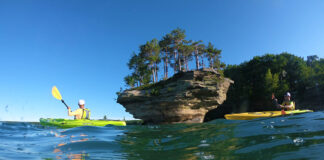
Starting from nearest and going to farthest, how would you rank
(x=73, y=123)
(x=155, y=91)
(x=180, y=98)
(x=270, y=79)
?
1. (x=73, y=123)
2. (x=180, y=98)
3. (x=155, y=91)
4. (x=270, y=79)

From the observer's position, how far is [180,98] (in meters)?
20.0

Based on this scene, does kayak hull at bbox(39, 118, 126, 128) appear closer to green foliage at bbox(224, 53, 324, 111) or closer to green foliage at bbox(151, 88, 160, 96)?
green foliage at bbox(151, 88, 160, 96)

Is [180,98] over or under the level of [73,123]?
→ over

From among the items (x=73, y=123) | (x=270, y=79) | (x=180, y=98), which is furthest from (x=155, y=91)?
(x=270, y=79)

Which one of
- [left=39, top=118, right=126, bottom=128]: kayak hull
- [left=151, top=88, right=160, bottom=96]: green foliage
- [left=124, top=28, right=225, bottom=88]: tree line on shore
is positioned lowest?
[left=39, top=118, right=126, bottom=128]: kayak hull

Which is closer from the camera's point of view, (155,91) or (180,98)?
(180,98)

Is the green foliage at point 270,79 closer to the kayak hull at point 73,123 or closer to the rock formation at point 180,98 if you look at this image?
the rock formation at point 180,98

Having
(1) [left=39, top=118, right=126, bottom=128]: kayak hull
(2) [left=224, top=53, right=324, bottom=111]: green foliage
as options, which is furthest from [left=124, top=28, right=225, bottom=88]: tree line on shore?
(1) [left=39, top=118, right=126, bottom=128]: kayak hull

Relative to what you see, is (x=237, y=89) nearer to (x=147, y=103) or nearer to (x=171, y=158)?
(x=147, y=103)

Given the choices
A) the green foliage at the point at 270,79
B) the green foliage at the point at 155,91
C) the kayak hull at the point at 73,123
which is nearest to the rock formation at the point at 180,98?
the green foliage at the point at 155,91

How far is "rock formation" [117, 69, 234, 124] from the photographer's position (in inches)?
787

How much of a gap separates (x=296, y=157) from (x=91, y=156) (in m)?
3.18

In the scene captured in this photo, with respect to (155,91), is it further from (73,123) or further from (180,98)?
(73,123)

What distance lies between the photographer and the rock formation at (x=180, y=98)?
19984 mm
